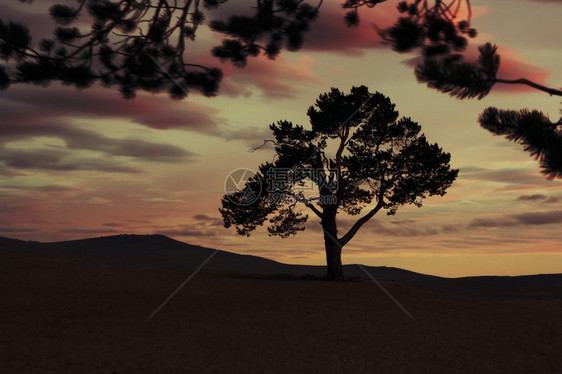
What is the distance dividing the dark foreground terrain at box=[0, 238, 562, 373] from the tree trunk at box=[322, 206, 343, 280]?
18.3 feet

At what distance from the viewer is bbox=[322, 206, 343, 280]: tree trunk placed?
91.4 feet

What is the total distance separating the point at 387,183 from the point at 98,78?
54.4 feet

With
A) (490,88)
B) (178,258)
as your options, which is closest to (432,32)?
(490,88)

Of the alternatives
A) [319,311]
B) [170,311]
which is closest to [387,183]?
[319,311]

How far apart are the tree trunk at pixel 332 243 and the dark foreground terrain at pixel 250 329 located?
5586 millimetres

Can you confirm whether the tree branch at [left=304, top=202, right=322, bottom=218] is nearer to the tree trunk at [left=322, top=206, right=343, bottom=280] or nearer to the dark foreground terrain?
the tree trunk at [left=322, top=206, right=343, bottom=280]

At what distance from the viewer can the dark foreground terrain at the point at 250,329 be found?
35.1 feet

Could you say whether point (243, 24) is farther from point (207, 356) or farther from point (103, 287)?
point (103, 287)

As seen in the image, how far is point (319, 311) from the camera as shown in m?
16.7

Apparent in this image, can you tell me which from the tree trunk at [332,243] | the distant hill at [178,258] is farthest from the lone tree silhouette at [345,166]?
the distant hill at [178,258]

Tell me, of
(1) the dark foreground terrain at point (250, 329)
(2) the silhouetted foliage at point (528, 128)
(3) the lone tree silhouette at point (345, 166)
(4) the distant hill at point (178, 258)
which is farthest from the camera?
(4) the distant hill at point (178, 258)

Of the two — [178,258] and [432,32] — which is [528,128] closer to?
[432,32]

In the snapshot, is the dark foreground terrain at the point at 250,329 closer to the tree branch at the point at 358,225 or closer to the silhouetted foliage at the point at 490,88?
the silhouetted foliage at the point at 490,88

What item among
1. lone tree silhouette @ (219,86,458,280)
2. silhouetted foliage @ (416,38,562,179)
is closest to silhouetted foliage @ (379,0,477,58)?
silhouetted foliage @ (416,38,562,179)
